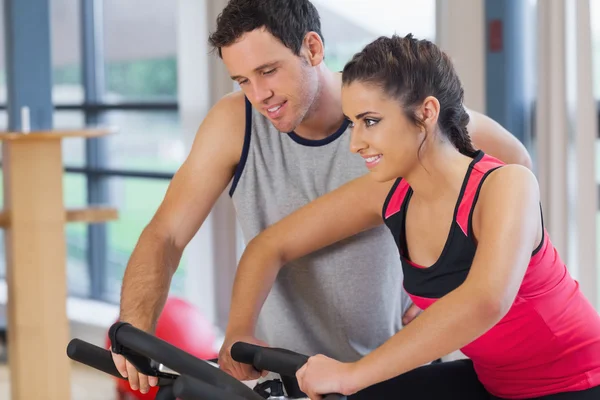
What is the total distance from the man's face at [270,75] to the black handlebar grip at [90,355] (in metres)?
0.50

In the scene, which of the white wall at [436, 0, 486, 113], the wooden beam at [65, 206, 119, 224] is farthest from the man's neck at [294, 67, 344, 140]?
the wooden beam at [65, 206, 119, 224]

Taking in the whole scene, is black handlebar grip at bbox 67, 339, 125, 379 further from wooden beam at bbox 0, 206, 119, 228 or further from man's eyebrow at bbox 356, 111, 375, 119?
wooden beam at bbox 0, 206, 119, 228

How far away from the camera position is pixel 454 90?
1.34m

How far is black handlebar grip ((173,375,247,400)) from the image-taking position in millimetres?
952

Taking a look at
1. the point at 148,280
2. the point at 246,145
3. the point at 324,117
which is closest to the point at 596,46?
the point at 324,117

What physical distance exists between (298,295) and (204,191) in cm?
27

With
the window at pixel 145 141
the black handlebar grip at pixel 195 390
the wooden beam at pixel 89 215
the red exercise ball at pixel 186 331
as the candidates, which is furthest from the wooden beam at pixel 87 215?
the black handlebar grip at pixel 195 390

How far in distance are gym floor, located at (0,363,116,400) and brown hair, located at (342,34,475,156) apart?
3013mm

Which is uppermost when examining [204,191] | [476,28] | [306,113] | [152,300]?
[476,28]

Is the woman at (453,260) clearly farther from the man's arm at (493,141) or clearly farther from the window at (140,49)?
the window at (140,49)

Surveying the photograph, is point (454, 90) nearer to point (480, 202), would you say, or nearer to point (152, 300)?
point (480, 202)

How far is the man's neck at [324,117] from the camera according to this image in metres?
1.67

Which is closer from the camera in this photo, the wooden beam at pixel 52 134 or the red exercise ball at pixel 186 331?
the wooden beam at pixel 52 134

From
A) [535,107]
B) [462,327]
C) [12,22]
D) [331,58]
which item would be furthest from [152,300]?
[331,58]
